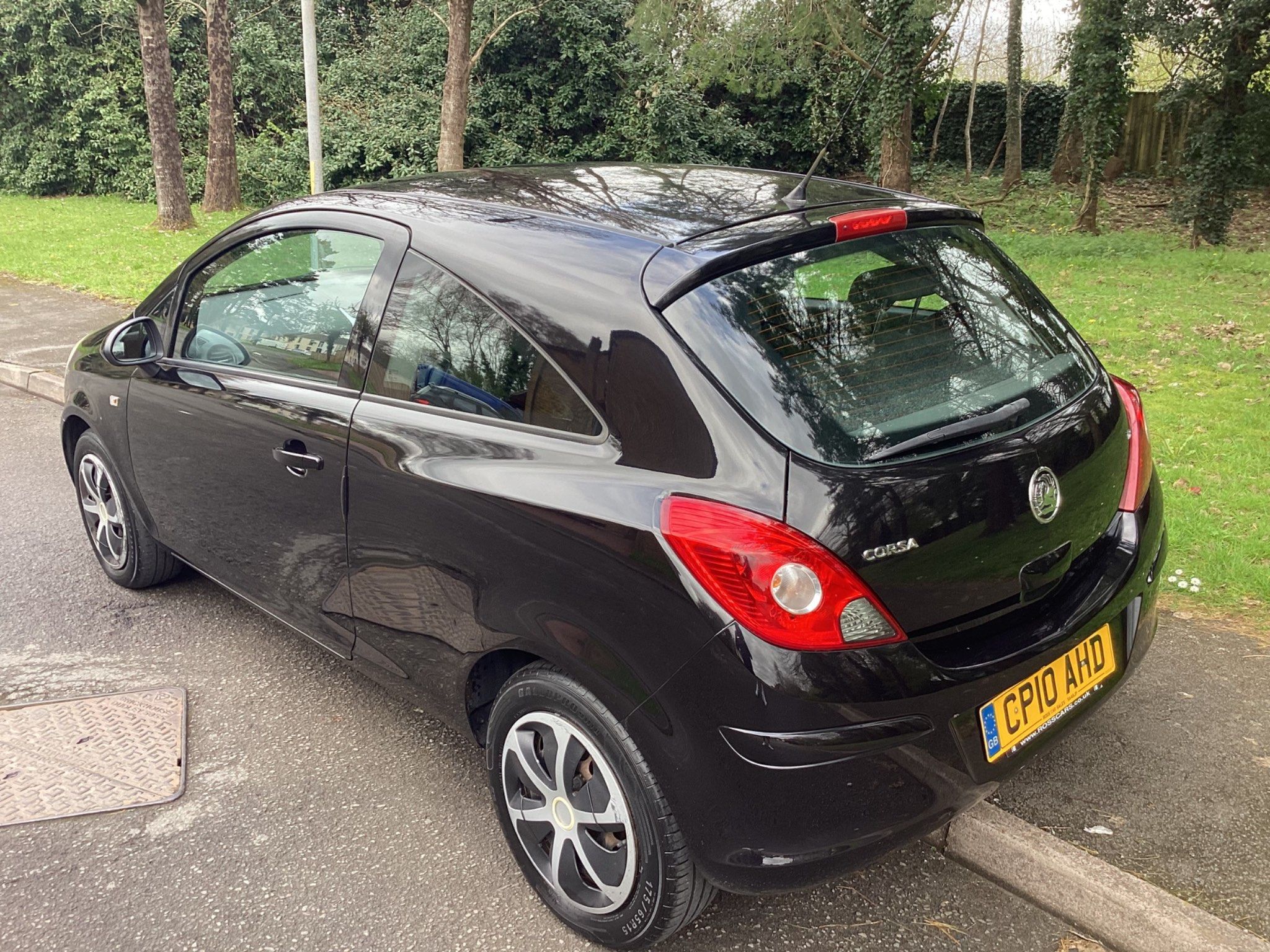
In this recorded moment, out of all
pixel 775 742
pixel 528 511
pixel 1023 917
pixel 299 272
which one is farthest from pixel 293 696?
pixel 1023 917

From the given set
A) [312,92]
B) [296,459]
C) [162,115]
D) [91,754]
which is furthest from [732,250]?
[162,115]

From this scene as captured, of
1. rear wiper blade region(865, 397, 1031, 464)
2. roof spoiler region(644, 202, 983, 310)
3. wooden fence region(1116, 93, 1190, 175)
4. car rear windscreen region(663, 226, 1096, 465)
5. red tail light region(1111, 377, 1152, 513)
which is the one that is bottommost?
red tail light region(1111, 377, 1152, 513)

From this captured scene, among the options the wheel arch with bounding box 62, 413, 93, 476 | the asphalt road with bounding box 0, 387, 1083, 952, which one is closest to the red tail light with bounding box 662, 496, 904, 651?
the asphalt road with bounding box 0, 387, 1083, 952

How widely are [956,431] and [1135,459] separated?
0.84 m

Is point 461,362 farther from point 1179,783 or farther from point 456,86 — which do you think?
point 456,86

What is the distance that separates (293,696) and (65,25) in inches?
1006

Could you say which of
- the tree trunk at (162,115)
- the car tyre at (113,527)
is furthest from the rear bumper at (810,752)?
the tree trunk at (162,115)

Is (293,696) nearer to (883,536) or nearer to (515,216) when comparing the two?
(515,216)

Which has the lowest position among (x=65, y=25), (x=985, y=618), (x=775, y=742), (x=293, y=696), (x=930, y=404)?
(x=293, y=696)

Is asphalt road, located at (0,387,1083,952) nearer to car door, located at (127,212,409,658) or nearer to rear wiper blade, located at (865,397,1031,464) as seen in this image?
car door, located at (127,212,409,658)

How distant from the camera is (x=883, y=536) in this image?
6.61 feet

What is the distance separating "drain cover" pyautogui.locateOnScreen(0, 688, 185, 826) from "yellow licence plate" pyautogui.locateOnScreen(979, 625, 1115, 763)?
7.66 ft

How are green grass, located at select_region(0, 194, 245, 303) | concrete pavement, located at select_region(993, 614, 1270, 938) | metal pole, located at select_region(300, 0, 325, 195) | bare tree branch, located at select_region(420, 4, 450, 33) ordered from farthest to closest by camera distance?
bare tree branch, located at select_region(420, 4, 450, 33), green grass, located at select_region(0, 194, 245, 303), metal pole, located at select_region(300, 0, 325, 195), concrete pavement, located at select_region(993, 614, 1270, 938)

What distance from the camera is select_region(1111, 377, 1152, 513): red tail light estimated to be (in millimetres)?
2664
